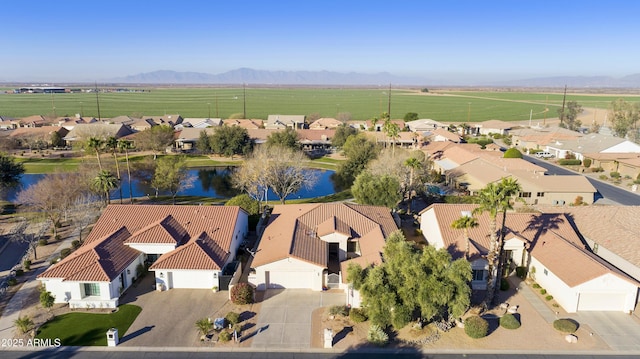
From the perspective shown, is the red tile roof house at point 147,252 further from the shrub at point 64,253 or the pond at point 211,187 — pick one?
the pond at point 211,187

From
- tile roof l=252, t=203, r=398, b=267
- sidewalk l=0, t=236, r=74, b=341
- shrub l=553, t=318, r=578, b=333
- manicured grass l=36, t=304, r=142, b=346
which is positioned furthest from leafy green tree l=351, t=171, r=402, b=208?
sidewalk l=0, t=236, r=74, b=341

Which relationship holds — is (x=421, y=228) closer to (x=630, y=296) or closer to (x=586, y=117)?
(x=630, y=296)

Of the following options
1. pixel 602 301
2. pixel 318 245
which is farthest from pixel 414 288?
pixel 602 301

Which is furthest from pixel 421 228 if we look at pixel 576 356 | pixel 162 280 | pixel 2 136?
pixel 2 136

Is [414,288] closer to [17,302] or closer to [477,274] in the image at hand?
[477,274]

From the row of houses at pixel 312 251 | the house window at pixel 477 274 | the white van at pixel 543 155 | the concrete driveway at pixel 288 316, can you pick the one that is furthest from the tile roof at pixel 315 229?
the white van at pixel 543 155

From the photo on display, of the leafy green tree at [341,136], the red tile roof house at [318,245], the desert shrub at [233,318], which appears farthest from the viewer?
the leafy green tree at [341,136]
